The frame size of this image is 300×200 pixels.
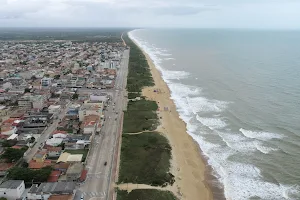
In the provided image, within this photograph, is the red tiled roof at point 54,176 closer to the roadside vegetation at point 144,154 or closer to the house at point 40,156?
the house at point 40,156

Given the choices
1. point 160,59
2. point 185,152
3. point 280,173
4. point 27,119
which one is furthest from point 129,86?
point 160,59

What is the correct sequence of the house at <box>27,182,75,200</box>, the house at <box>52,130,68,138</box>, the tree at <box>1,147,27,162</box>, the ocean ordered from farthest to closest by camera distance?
the house at <box>52,130,68,138</box> < the tree at <box>1,147,27,162</box> < the ocean < the house at <box>27,182,75,200</box>

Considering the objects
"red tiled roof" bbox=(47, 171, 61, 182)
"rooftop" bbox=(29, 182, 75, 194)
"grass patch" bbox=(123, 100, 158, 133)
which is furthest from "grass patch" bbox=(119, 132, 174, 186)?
"red tiled roof" bbox=(47, 171, 61, 182)

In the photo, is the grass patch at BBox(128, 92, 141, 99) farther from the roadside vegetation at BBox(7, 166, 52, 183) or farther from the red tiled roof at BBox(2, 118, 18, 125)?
the roadside vegetation at BBox(7, 166, 52, 183)

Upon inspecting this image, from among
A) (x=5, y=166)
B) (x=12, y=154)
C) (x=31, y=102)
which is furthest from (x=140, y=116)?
(x=5, y=166)

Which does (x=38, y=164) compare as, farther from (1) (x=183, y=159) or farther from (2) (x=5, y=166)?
(1) (x=183, y=159)

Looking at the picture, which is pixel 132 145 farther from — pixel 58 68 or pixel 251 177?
pixel 58 68

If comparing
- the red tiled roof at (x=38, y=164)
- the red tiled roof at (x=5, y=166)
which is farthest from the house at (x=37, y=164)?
the red tiled roof at (x=5, y=166)
